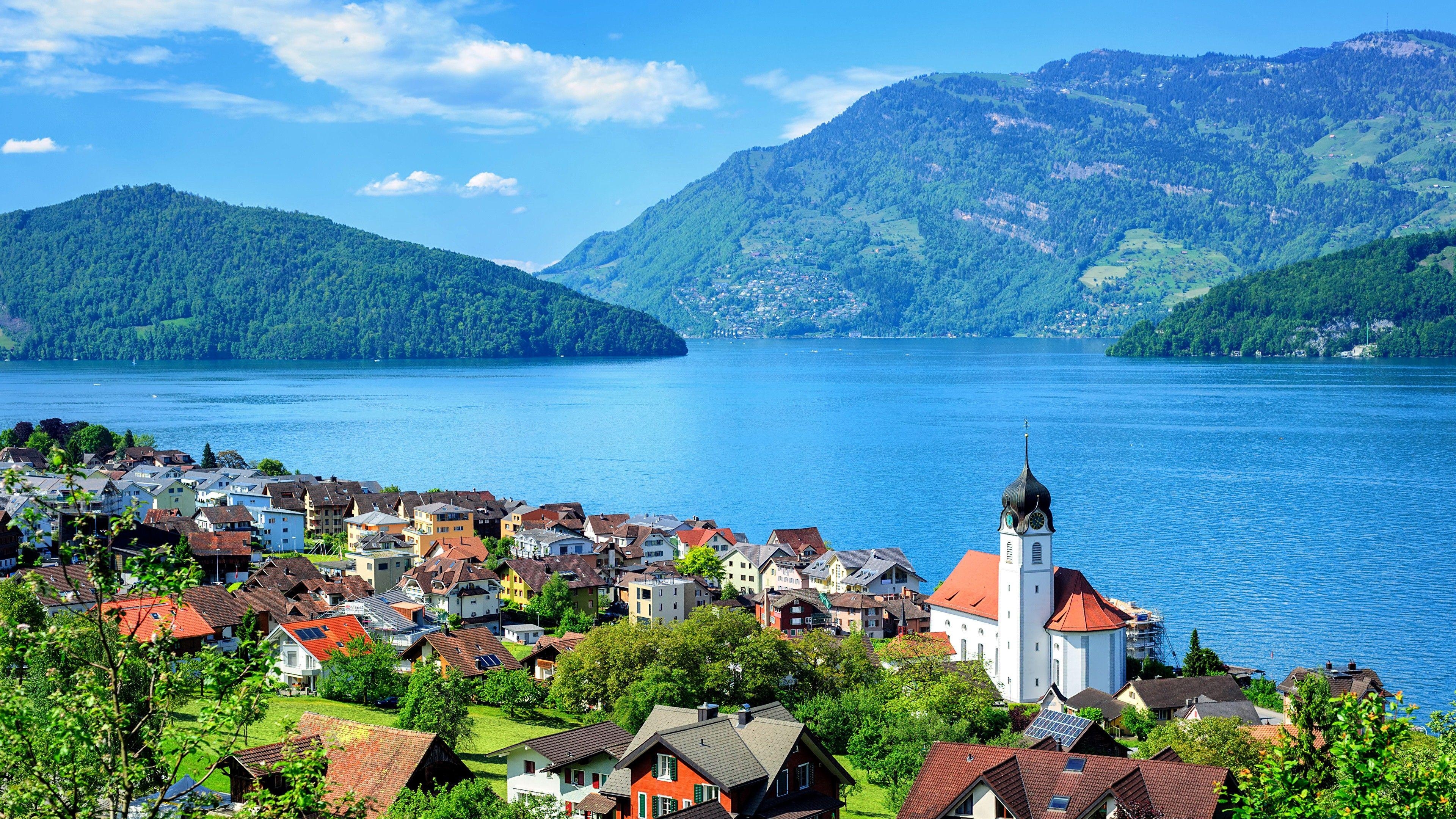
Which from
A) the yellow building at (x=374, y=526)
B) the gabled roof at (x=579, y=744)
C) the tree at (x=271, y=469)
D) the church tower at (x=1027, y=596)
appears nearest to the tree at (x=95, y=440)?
the tree at (x=271, y=469)

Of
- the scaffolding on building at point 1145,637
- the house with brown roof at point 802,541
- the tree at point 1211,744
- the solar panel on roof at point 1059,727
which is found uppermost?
the tree at point 1211,744

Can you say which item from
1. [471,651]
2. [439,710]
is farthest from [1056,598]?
[439,710]

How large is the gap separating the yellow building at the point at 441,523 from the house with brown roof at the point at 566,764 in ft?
133

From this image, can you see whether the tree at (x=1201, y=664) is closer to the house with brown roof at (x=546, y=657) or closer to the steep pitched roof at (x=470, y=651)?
the house with brown roof at (x=546, y=657)

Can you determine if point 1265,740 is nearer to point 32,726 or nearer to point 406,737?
point 406,737

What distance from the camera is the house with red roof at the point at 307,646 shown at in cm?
3741

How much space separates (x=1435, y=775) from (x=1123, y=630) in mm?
27866

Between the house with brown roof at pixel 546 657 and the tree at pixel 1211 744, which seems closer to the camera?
the tree at pixel 1211 744

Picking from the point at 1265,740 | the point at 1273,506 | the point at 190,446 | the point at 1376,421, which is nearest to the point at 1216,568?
the point at 1273,506

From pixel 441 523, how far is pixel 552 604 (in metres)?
17.8

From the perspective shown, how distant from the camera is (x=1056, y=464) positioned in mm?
95500

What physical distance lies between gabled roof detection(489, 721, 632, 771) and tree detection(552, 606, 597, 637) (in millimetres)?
21379

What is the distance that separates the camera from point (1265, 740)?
1118 inches

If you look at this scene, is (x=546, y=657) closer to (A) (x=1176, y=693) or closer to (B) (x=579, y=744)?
(B) (x=579, y=744)
